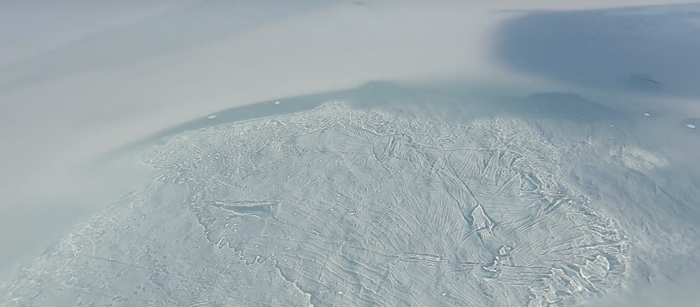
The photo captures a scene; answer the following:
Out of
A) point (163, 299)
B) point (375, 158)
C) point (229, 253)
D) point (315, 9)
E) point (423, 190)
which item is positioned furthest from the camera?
point (315, 9)

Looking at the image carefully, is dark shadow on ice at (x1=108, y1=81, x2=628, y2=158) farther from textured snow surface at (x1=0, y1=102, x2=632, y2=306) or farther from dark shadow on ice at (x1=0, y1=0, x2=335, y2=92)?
dark shadow on ice at (x1=0, y1=0, x2=335, y2=92)

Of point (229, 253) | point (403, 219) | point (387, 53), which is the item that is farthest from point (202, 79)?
point (403, 219)

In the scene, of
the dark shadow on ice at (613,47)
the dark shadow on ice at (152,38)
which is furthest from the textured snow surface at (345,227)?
the dark shadow on ice at (152,38)

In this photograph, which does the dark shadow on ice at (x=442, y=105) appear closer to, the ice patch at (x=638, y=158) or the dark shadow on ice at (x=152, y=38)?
the ice patch at (x=638, y=158)

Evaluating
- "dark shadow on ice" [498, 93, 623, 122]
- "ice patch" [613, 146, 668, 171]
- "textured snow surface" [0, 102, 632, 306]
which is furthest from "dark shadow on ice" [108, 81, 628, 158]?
"ice patch" [613, 146, 668, 171]

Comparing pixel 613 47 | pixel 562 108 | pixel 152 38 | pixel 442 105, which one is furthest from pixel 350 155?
pixel 613 47

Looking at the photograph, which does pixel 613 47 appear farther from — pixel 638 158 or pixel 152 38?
pixel 152 38

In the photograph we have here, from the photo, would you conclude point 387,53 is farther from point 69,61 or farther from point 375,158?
point 69,61

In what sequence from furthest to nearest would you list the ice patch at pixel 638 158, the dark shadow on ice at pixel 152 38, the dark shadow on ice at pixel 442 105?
the dark shadow on ice at pixel 152 38
the dark shadow on ice at pixel 442 105
the ice patch at pixel 638 158
